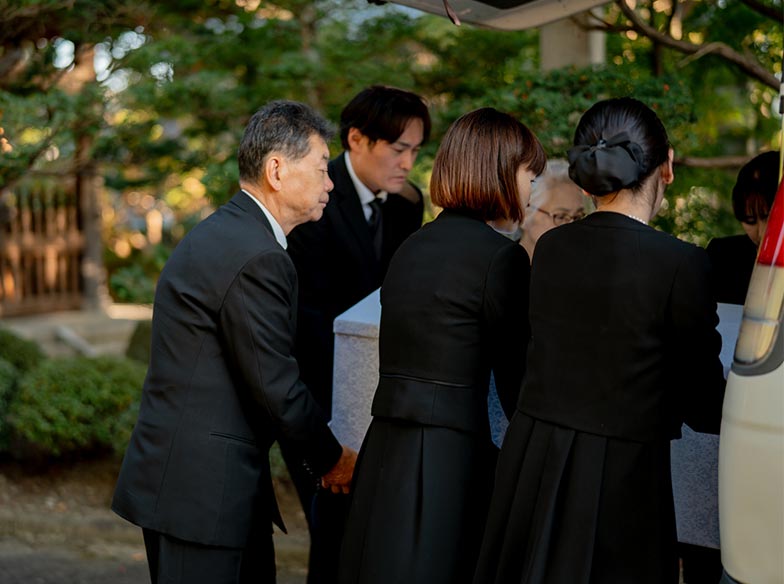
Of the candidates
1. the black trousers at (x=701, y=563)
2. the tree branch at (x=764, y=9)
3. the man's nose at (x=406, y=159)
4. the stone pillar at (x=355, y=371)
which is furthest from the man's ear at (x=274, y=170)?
the tree branch at (x=764, y=9)

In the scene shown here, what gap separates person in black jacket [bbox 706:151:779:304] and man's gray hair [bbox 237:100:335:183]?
1432mm

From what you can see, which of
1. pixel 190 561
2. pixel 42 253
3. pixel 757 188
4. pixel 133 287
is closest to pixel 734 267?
pixel 757 188

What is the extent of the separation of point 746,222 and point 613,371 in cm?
137

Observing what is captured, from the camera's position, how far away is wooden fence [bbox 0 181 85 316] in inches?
422

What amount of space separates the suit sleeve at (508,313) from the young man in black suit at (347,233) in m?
1.21

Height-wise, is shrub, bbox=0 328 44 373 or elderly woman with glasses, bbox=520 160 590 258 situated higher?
elderly woman with glasses, bbox=520 160 590 258

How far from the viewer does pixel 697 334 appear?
214 centimetres

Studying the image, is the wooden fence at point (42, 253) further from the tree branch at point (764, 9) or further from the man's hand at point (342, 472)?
the man's hand at point (342, 472)

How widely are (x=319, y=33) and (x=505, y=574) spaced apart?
17.5ft

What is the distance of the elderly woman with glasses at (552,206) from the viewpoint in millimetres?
3500

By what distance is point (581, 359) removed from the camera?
225 centimetres

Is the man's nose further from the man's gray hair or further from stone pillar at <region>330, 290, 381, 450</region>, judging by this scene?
the man's gray hair

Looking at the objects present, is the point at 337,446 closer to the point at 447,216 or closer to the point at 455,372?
the point at 455,372

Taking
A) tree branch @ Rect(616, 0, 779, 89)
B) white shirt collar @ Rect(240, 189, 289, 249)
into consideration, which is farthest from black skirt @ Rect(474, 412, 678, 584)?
tree branch @ Rect(616, 0, 779, 89)
